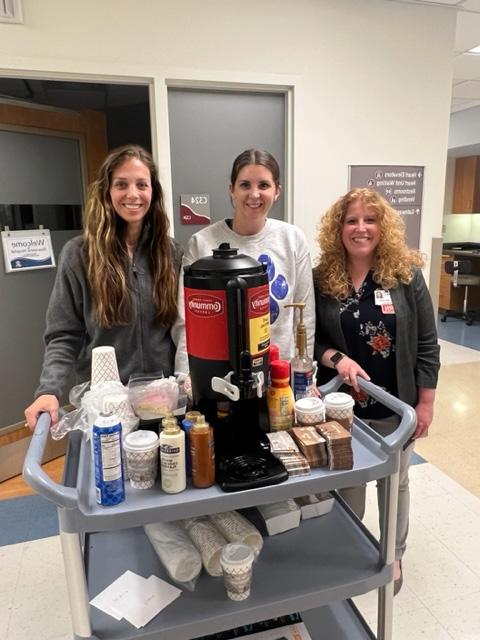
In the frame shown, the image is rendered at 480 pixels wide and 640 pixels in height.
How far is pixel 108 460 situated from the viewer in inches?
32.0

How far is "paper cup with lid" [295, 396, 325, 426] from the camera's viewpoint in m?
1.02

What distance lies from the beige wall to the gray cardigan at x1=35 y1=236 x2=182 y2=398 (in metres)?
1.23

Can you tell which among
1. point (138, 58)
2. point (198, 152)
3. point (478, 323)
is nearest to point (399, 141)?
point (198, 152)

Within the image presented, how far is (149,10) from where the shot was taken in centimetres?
233

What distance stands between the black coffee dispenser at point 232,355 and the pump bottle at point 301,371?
17cm

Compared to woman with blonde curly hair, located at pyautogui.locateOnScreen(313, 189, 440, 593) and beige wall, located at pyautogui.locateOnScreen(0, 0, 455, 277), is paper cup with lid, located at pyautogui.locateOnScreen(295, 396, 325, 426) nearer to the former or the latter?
woman with blonde curly hair, located at pyautogui.locateOnScreen(313, 189, 440, 593)

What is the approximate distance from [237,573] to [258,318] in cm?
51

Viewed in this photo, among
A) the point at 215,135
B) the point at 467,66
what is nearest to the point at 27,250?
the point at 215,135

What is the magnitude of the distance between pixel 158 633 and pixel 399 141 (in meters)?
2.81

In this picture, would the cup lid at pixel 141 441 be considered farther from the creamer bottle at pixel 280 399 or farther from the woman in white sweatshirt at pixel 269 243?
the woman in white sweatshirt at pixel 269 243

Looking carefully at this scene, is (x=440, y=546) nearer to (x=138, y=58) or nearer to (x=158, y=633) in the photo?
(x=158, y=633)

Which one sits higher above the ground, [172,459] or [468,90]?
[468,90]

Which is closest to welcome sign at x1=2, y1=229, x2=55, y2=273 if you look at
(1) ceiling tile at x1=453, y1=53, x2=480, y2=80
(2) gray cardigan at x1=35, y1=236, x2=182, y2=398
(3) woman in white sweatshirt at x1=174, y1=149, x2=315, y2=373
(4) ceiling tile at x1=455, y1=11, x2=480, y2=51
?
(2) gray cardigan at x1=35, y1=236, x2=182, y2=398

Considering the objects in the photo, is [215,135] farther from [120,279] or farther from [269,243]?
[120,279]
